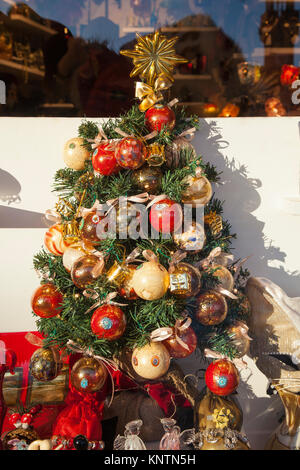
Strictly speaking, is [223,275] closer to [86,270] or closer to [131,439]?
[86,270]

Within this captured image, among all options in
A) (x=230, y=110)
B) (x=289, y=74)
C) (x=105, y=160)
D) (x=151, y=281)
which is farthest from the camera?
(x=230, y=110)

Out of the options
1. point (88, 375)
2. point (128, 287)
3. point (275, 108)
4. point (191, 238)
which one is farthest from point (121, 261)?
point (275, 108)

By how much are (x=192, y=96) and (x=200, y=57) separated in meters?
0.21

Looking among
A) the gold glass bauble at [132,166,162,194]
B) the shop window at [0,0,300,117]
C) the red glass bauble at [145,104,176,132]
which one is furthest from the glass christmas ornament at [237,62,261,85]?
the gold glass bauble at [132,166,162,194]

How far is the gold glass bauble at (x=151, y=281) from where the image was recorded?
872 millimetres

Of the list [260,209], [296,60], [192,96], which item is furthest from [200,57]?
[260,209]

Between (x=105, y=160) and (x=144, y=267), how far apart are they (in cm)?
29

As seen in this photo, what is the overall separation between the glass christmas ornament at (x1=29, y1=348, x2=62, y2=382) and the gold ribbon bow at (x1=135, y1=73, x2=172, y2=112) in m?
0.69

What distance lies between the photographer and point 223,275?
1.01m

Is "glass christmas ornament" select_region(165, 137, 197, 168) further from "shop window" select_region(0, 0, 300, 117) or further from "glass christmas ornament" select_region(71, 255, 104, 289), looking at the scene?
"shop window" select_region(0, 0, 300, 117)


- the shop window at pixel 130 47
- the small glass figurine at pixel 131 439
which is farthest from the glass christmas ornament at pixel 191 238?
the shop window at pixel 130 47

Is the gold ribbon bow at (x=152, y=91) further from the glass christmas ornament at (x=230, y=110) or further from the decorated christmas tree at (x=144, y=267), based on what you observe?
the glass christmas ornament at (x=230, y=110)

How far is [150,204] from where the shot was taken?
94 centimetres

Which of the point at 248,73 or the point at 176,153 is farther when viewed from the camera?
the point at 248,73
